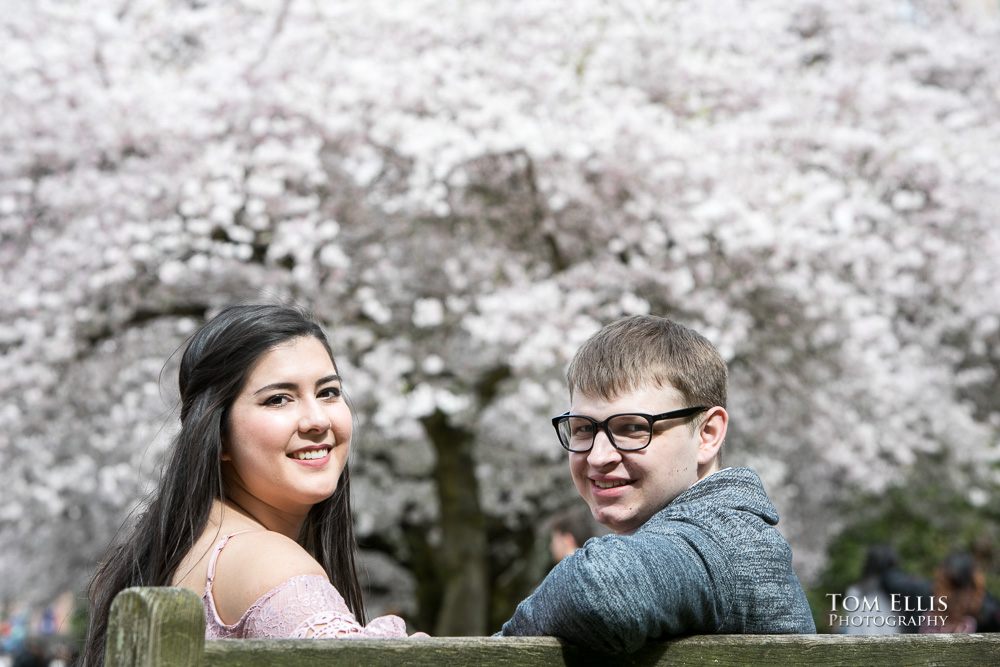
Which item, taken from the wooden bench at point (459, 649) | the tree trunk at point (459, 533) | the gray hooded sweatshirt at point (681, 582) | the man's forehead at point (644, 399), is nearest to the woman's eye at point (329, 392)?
the man's forehead at point (644, 399)

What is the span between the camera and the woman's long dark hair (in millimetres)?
1842

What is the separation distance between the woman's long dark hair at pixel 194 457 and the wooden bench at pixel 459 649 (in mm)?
668

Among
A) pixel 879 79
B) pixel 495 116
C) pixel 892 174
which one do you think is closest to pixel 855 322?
pixel 892 174

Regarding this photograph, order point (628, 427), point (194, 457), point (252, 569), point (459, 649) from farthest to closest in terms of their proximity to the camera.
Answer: point (194, 457) → point (628, 427) → point (252, 569) → point (459, 649)

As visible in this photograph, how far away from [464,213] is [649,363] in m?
5.97

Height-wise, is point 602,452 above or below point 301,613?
above

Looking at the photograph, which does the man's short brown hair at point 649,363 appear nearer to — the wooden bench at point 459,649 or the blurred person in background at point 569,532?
the wooden bench at point 459,649

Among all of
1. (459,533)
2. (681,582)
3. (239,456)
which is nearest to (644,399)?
(681,582)

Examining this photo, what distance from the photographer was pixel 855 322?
24.0ft

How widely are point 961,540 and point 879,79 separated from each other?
748 cm

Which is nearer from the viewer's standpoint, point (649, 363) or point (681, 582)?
point (681, 582)

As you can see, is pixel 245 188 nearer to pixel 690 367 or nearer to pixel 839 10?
pixel 690 367

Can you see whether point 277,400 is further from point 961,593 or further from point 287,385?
point 961,593

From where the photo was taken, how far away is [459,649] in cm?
126
